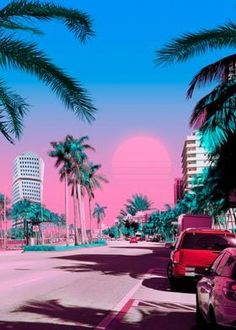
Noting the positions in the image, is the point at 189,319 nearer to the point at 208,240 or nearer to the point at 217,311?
the point at 217,311

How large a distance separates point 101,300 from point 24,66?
20.0 ft

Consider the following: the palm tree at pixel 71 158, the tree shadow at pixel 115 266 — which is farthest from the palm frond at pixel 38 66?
the palm tree at pixel 71 158

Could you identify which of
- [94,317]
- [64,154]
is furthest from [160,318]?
[64,154]

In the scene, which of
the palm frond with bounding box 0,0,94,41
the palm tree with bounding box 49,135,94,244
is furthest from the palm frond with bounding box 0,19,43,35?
the palm tree with bounding box 49,135,94,244

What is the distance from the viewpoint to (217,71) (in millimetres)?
18875

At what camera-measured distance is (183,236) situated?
64.3ft

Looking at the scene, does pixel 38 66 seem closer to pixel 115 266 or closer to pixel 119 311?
pixel 119 311

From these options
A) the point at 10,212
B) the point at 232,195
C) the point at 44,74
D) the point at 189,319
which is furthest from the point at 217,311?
the point at 10,212

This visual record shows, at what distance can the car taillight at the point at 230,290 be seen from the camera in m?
8.70

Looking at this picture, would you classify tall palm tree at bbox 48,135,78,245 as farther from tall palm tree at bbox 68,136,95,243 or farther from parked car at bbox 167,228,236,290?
parked car at bbox 167,228,236,290

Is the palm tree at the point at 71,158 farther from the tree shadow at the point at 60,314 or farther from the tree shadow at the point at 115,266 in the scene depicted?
the tree shadow at the point at 60,314

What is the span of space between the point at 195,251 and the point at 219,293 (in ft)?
32.9

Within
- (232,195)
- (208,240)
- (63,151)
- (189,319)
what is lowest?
(189,319)

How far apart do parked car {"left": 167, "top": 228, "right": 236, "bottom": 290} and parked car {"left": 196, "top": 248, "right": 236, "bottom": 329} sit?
7559 mm
